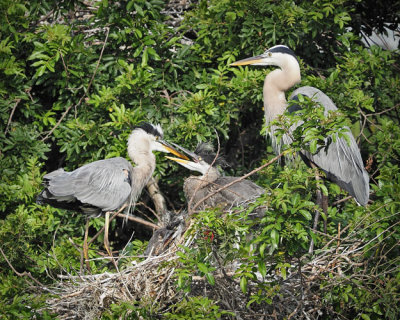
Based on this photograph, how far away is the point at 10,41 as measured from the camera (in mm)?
5719

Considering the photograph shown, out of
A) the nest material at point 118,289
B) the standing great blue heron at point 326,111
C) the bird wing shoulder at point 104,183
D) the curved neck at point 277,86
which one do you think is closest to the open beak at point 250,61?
the standing great blue heron at point 326,111

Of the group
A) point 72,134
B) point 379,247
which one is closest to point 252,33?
point 72,134

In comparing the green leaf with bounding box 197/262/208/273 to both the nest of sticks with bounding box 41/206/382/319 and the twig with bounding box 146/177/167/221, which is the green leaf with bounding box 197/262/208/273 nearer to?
the nest of sticks with bounding box 41/206/382/319

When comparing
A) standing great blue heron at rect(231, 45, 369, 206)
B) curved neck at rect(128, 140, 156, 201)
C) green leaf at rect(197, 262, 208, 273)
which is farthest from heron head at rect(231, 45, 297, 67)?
green leaf at rect(197, 262, 208, 273)

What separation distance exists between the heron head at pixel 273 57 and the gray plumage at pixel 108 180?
954 millimetres

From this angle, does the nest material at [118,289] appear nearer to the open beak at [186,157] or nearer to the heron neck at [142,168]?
the heron neck at [142,168]

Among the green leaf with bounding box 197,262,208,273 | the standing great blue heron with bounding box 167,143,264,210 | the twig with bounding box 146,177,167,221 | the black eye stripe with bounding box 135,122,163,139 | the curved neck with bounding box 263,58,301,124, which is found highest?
the curved neck with bounding box 263,58,301,124

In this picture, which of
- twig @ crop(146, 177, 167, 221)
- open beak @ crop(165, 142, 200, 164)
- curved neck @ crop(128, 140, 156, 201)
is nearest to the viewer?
curved neck @ crop(128, 140, 156, 201)

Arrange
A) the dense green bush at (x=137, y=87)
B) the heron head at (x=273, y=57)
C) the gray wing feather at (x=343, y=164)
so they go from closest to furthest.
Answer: the gray wing feather at (x=343, y=164), the dense green bush at (x=137, y=87), the heron head at (x=273, y=57)

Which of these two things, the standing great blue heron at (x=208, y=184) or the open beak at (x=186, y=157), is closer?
the standing great blue heron at (x=208, y=184)

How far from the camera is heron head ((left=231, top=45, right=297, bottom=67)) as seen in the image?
5.43 meters

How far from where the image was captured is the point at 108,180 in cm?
527

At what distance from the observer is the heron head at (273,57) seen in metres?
5.43

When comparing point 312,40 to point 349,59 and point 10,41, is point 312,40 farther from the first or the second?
point 10,41
